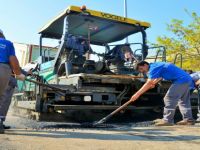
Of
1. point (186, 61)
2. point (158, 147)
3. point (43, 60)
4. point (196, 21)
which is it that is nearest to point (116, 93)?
point (43, 60)

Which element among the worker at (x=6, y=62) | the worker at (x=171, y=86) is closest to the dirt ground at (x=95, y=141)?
the worker at (x=6, y=62)

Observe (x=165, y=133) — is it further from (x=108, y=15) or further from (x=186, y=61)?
(x=186, y=61)

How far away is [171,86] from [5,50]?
3335 mm

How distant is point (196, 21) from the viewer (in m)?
22.4

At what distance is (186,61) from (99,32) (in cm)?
1372

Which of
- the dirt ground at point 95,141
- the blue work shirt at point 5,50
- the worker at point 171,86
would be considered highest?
the blue work shirt at point 5,50

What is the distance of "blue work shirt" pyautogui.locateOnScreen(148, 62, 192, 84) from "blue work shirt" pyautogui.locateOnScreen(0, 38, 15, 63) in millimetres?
2720

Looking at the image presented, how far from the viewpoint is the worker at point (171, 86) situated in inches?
262

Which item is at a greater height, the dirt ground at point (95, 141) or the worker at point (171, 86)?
the worker at point (171, 86)

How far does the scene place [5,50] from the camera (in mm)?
5008

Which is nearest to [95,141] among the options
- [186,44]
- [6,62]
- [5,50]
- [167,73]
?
[6,62]

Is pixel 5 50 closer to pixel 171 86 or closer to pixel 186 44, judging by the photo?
pixel 171 86

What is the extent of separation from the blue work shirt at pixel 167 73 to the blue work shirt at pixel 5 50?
8.92ft

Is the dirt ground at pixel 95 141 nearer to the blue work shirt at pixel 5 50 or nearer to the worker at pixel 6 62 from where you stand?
the worker at pixel 6 62
